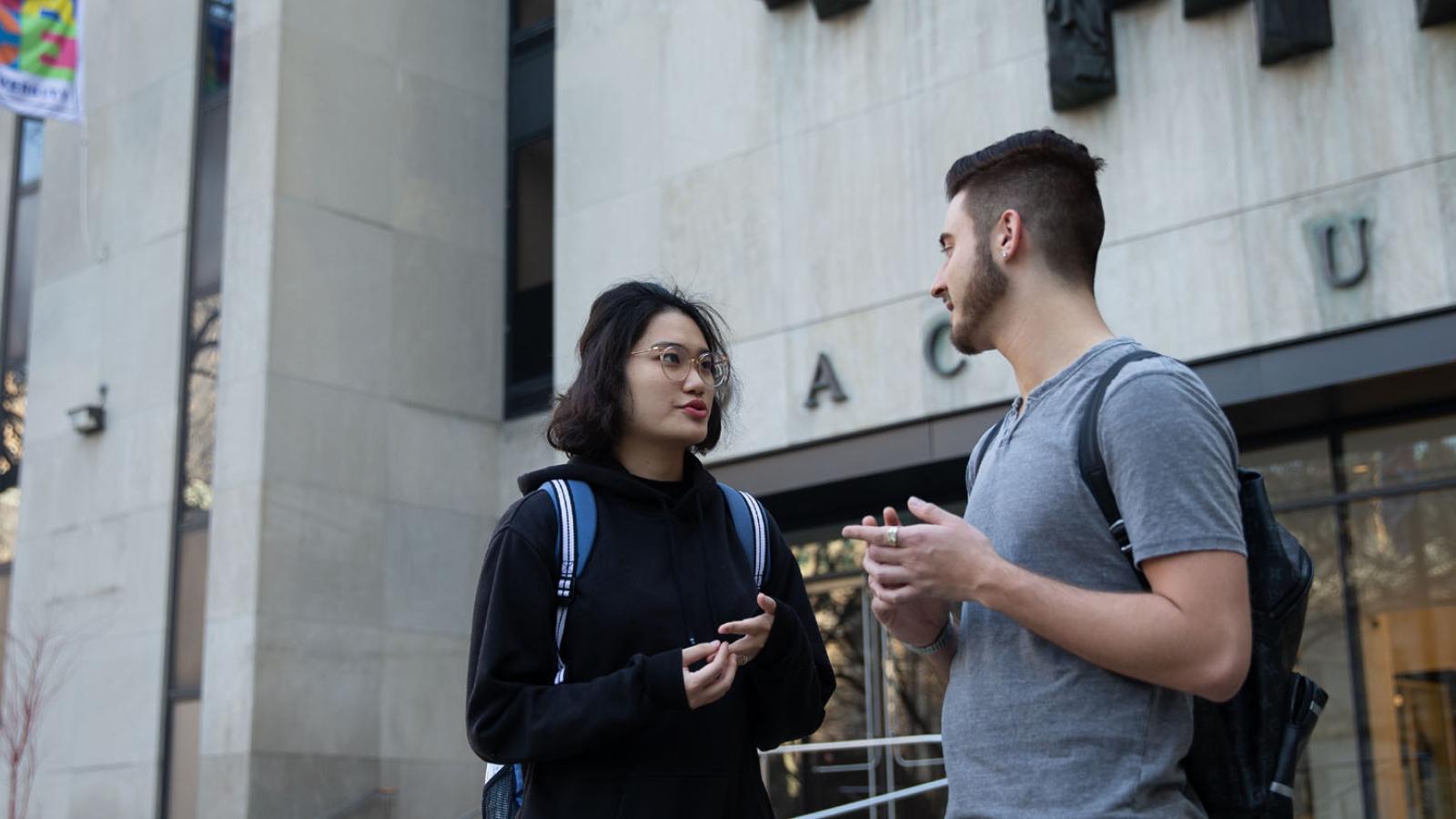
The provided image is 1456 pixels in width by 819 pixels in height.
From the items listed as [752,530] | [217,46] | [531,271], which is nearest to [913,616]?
[752,530]

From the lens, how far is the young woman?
3.46 metres

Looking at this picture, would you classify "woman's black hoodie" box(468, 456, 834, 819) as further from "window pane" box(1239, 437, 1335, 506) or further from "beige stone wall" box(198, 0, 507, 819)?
"beige stone wall" box(198, 0, 507, 819)

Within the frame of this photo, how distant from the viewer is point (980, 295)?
3049 millimetres

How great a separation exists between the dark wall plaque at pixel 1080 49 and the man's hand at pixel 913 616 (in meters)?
8.27

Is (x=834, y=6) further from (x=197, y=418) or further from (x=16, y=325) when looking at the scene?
(x=16, y=325)

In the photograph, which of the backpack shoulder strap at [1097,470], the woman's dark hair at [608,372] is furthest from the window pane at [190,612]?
the backpack shoulder strap at [1097,470]

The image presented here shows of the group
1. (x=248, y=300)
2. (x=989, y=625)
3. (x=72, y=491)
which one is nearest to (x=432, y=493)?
(x=248, y=300)

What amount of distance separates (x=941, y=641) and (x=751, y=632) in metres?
0.58

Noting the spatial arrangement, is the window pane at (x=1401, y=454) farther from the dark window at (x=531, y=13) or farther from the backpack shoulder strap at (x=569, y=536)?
the dark window at (x=531, y=13)

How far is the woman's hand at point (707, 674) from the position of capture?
3410 millimetres

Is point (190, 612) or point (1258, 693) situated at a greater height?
point (190, 612)

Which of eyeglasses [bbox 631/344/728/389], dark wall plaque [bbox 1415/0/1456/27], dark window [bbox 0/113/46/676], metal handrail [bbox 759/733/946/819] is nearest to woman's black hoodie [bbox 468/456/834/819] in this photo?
eyeglasses [bbox 631/344/728/389]

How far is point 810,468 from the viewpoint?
1202 centimetres

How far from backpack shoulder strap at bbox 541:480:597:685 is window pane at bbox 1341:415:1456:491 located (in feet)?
27.1
